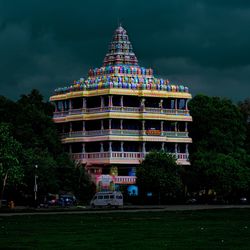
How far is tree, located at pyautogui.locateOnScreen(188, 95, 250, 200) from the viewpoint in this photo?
11800 cm

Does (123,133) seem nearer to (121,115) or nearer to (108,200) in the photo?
(121,115)

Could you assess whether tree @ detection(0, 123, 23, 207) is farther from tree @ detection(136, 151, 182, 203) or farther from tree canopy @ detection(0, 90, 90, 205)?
tree @ detection(136, 151, 182, 203)

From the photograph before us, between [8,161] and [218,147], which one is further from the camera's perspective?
[218,147]

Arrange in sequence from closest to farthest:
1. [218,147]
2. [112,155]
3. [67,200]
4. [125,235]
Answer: [125,235] < [67,200] < [112,155] < [218,147]

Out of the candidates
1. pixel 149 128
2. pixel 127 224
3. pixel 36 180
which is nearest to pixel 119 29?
pixel 149 128

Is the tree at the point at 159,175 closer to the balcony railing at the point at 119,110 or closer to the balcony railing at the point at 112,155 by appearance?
the balcony railing at the point at 112,155

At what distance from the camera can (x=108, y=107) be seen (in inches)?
4798

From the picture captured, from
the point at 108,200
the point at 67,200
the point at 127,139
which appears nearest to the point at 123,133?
the point at 127,139

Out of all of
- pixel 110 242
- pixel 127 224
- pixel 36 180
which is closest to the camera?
pixel 110 242

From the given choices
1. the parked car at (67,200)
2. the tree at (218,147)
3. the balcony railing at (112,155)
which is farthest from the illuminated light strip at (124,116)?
the parked car at (67,200)

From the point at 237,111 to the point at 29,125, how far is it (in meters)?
32.9

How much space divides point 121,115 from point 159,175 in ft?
53.8

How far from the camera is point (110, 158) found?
120 m

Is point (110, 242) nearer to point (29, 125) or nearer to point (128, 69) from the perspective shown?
point (29, 125)
